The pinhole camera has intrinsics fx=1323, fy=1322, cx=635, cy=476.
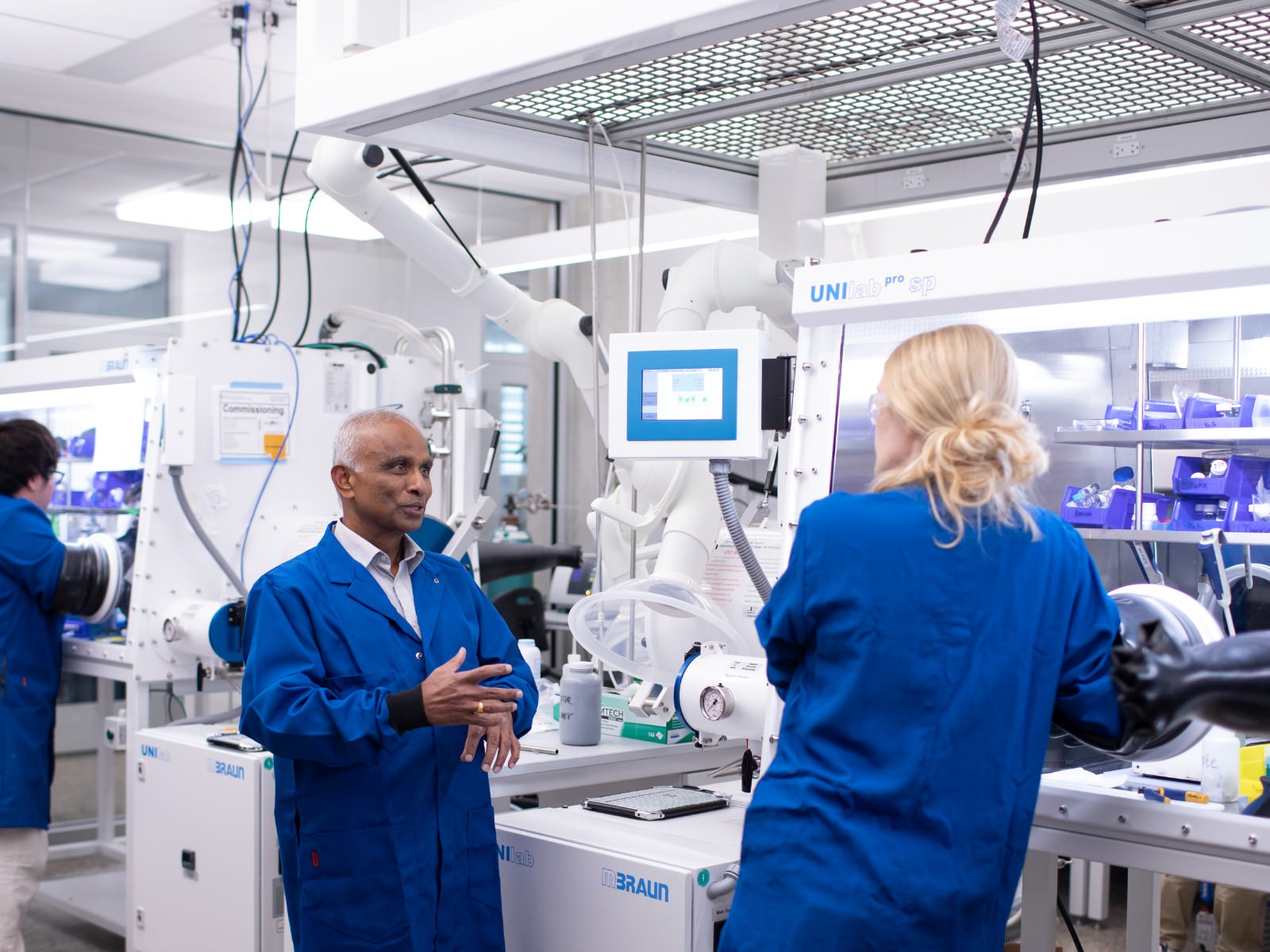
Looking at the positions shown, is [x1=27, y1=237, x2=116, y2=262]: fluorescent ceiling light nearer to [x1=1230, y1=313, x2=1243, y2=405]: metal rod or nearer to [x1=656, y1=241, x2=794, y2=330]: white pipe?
[x1=656, y1=241, x2=794, y2=330]: white pipe

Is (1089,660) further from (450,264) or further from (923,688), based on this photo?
(450,264)

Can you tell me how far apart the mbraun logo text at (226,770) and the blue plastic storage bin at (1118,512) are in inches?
87.5

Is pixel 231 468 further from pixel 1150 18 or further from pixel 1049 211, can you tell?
pixel 1049 211

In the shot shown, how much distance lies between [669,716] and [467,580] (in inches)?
36.3

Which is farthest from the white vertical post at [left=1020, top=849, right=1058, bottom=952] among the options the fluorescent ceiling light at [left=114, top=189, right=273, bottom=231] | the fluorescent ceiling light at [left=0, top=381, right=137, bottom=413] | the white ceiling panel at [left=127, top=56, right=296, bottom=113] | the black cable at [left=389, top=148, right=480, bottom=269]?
the fluorescent ceiling light at [left=114, top=189, right=273, bottom=231]

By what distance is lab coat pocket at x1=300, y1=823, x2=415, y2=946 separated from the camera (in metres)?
2.30

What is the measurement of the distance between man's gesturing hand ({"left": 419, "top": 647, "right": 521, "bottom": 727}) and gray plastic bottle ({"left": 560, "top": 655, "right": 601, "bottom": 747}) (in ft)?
3.40

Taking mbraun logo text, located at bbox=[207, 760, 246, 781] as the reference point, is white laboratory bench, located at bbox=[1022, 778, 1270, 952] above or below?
above

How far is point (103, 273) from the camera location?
22.3 feet

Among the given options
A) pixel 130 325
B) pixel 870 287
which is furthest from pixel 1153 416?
pixel 130 325

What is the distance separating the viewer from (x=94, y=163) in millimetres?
6754

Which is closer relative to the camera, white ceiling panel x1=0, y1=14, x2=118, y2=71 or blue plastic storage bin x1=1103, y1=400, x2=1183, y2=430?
blue plastic storage bin x1=1103, y1=400, x2=1183, y2=430

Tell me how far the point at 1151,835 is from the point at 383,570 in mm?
1396

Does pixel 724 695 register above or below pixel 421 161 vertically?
below
